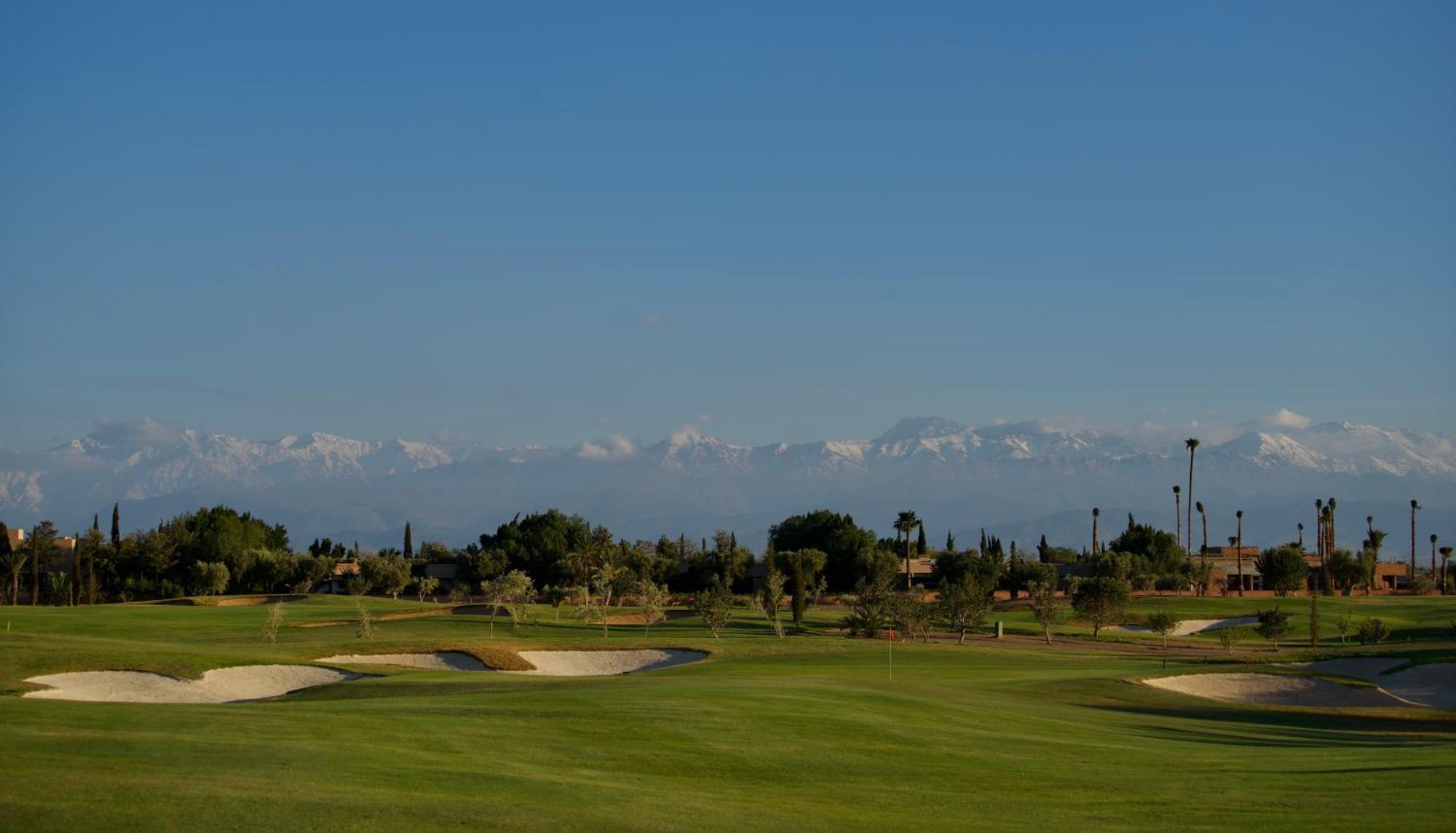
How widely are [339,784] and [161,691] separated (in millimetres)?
27356

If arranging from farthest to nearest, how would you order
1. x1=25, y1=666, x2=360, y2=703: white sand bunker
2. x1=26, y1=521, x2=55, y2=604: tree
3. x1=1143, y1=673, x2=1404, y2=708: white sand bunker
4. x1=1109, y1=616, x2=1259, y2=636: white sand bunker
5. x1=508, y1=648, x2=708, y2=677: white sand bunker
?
1. x1=26, y1=521, x2=55, y2=604: tree
2. x1=1109, y1=616, x2=1259, y2=636: white sand bunker
3. x1=508, y1=648, x2=708, y2=677: white sand bunker
4. x1=1143, y1=673, x2=1404, y2=708: white sand bunker
5. x1=25, y1=666, x2=360, y2=703: white sand bunker

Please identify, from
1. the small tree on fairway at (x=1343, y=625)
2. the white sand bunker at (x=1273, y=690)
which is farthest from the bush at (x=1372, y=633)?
the white sand bunker at (x=1273, y=690)

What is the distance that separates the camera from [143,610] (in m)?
87.4

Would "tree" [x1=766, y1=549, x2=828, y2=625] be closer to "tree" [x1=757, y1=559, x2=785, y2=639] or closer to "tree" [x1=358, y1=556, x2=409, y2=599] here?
"tree" [x1=757, y1=559, x2=785, y2=639]

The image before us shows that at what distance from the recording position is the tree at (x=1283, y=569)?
122 metres

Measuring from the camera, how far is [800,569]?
3681 inches

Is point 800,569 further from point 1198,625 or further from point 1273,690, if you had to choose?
point 1273,690

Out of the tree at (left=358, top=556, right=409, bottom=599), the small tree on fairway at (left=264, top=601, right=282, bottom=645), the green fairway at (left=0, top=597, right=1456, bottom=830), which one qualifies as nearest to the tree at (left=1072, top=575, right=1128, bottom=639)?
the green fairway at (left=0, top=597, right=1456, bottom=830)

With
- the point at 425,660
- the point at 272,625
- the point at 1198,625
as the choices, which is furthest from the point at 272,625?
the point at 1198,625

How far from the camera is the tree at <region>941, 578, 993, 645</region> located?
82625 millimetres

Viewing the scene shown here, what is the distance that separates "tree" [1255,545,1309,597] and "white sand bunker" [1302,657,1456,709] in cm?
6029

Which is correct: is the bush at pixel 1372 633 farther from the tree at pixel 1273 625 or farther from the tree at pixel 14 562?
the tree at pixel 14 562

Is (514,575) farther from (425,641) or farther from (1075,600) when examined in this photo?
(1075,600)

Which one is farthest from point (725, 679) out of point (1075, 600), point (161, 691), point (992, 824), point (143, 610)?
point (143, 610)
